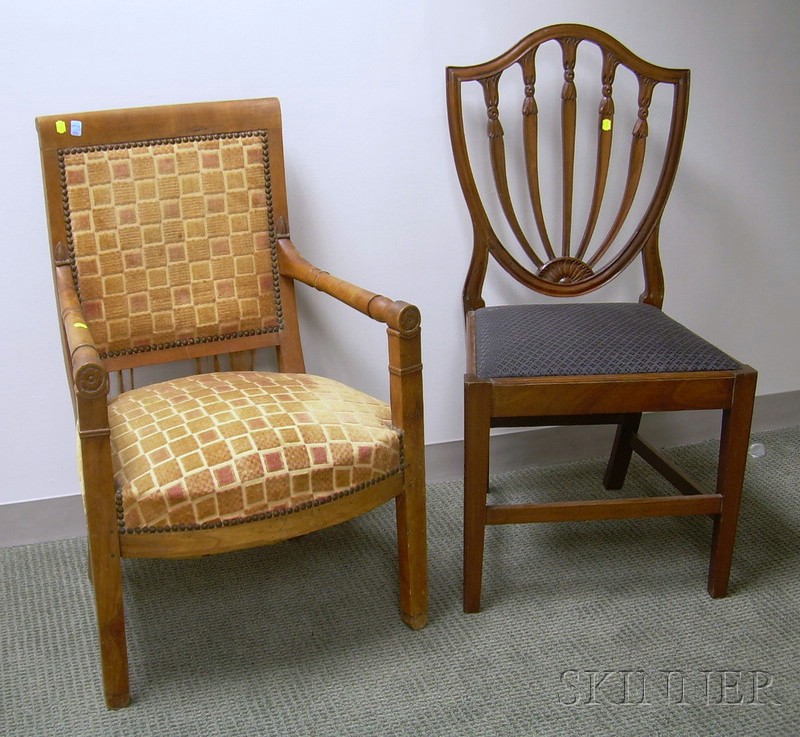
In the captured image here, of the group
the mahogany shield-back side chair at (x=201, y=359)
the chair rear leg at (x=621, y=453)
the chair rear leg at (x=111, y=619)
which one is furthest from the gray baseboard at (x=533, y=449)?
the chair rear leg at (x=111, y=619)

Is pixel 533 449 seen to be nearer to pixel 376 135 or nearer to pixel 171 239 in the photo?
pixel 376 135

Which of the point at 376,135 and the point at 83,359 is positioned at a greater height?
the point at 376,135

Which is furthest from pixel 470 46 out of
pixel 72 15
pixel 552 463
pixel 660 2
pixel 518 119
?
pixel 552 463

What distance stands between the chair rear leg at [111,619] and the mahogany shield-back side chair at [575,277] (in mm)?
611

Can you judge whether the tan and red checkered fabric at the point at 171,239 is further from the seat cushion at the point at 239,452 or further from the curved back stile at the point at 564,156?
the curved back stile at the point at 564,156

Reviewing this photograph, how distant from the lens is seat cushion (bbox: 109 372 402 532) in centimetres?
140

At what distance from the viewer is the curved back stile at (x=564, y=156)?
1841 mm

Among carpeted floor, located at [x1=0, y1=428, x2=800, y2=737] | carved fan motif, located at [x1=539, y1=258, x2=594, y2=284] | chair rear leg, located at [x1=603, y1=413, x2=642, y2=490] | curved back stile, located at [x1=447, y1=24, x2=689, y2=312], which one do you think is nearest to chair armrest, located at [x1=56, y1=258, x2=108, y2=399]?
carpeted floor, located at [x1=0, y1=428, x2=800, y2=737]

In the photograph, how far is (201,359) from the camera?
76.4 inches

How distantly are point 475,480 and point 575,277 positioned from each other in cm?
56

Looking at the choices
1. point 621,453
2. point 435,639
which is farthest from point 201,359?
point 621,453

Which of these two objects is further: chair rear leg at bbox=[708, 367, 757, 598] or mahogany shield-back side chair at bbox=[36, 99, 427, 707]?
chair rear leg at bbox=[708, 367, 757, 598]

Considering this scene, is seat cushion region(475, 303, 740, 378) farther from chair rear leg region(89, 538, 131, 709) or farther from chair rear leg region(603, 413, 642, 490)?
chair rear leg region(89, 538, 131, 709)

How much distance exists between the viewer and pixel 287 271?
1789mm
